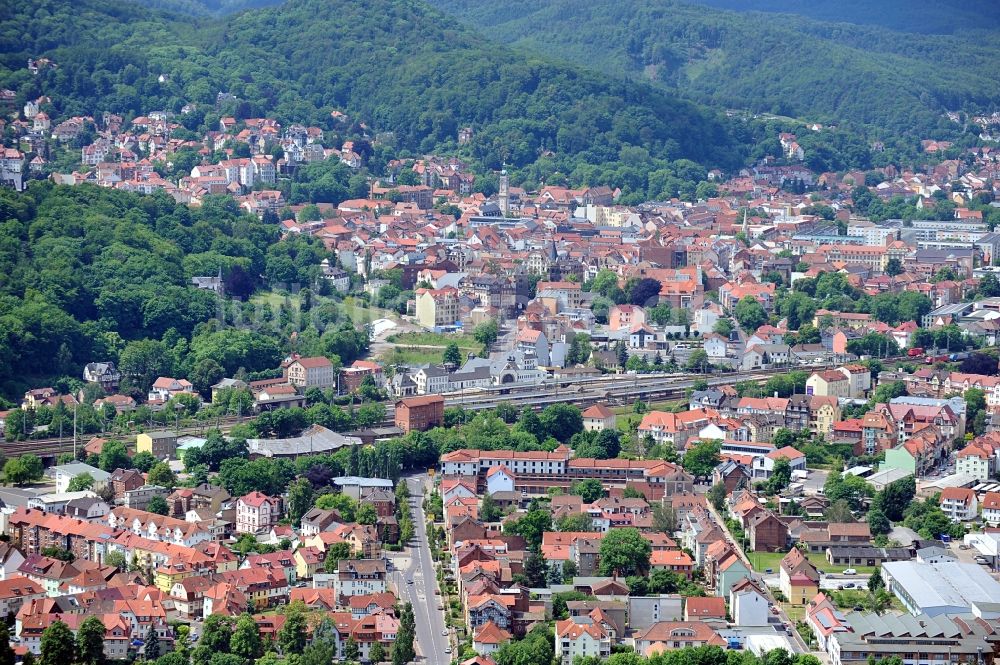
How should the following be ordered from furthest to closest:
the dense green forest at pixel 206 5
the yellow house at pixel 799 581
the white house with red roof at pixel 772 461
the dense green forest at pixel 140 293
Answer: the dense green forest at pixel 206 5 → the dense green forest at pixel 140 293 → the white house with red roof at pixel 772 461 → the yellow house at pixel 799 581

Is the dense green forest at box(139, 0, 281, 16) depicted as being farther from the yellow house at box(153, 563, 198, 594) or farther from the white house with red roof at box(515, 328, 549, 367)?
the yellow house at box(153, 563, 198, 594)

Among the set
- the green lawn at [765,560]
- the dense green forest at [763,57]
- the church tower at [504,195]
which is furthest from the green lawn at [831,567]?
the dense green forest at [763,57]

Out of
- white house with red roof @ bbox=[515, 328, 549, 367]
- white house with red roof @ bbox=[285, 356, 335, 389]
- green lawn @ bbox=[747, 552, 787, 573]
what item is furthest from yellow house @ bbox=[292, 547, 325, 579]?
white house with red roof @ bbox=[515, 328, 549, 367]

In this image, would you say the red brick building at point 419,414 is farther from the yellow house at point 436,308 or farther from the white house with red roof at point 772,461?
the yellow house at point 436,308

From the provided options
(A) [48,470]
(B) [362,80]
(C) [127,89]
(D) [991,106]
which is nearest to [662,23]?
(D) [991,106]

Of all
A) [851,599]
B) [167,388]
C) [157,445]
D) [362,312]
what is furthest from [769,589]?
[362,312]

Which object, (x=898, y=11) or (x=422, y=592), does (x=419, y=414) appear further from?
(x=898, y=11)

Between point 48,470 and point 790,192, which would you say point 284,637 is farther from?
point 790,192
